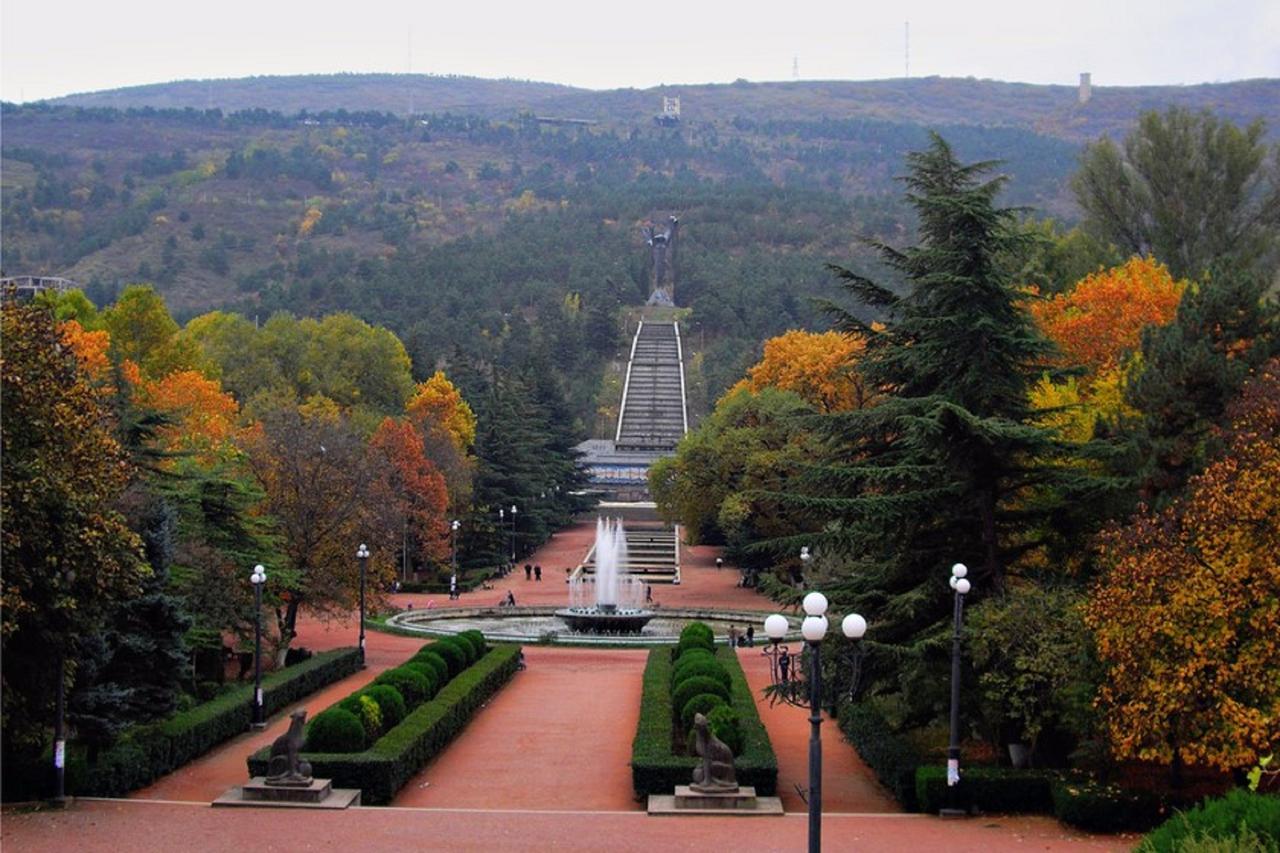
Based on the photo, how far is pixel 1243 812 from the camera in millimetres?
14047

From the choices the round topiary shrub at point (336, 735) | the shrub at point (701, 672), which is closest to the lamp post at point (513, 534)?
the shrub at point (701, 672)

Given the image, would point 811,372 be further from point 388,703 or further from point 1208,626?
point 1208,626

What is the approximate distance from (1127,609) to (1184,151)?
40539 mm

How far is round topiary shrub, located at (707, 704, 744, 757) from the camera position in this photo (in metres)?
24.6

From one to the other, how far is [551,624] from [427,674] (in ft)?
62.7

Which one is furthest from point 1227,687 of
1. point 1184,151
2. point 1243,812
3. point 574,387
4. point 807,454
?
point 574,387

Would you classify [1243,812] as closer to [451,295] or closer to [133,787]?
[133,787]

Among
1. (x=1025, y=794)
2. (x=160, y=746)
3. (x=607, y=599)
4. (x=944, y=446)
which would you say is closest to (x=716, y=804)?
(x=1025, y=794)

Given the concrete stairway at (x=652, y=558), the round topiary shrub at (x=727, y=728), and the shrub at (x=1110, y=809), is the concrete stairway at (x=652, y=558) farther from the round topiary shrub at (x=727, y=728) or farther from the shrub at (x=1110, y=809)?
the shrub at (x=1110, y=809)

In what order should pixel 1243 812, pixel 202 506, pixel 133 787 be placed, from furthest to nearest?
pixel 202 506
pixel 133 787
pixel 1243 812

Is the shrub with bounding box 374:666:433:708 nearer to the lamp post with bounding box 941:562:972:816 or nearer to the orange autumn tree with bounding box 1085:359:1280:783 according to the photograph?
the lamp post with bounding box 941:562:972:816

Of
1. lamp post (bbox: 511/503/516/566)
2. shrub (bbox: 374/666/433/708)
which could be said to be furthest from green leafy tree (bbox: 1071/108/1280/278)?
shrub (bbox: 374/666/433/708)

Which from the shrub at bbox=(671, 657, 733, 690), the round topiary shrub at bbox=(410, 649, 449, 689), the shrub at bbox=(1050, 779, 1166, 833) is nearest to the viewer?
the shrub at bbox=(1050, 779, 1166, 833)

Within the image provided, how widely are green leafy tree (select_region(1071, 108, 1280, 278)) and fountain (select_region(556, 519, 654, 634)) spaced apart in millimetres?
21903
